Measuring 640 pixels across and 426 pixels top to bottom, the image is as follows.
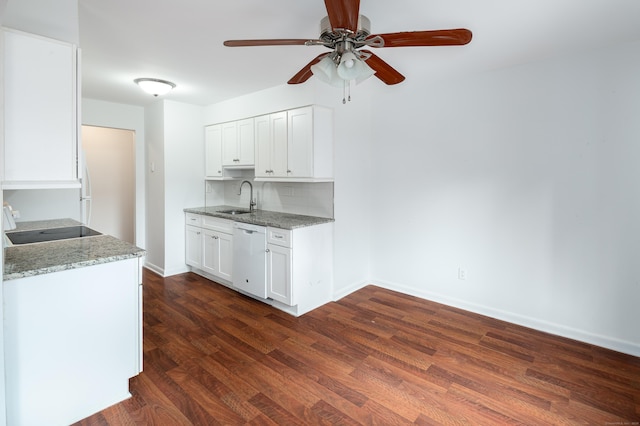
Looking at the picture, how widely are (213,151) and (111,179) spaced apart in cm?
213

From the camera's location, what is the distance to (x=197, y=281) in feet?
14.1

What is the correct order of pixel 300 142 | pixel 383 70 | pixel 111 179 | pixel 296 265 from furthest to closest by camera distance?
pixel 111 179 → pixel 300 142 → pixel 296 265 → pixel 383 70

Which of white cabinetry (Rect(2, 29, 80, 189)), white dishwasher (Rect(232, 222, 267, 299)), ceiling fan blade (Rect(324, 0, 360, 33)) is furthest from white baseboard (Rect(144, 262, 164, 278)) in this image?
ceiling fan blade (Rect(324, 0, 360, 33))

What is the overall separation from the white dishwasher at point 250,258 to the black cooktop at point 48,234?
1.35 metres

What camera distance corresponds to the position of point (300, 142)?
3.40 metres

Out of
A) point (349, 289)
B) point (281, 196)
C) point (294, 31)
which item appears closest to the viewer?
point (294, 31)

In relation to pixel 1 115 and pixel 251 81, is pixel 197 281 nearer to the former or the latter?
pixel 251 81

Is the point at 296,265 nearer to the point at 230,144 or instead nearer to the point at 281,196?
the point at 281,196

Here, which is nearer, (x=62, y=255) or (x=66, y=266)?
(x=66, y=266)

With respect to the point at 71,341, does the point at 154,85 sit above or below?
above

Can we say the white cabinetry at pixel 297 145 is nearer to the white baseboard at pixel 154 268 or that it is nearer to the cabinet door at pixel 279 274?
the cabinet door at pixel 279 274

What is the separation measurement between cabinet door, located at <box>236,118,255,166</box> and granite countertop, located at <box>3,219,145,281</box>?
1.92 m

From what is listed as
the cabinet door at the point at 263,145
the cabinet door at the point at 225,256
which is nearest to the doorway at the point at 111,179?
the cabinet door at the point at 225,256

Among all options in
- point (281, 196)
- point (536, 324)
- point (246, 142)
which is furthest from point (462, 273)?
point (246, 142)
